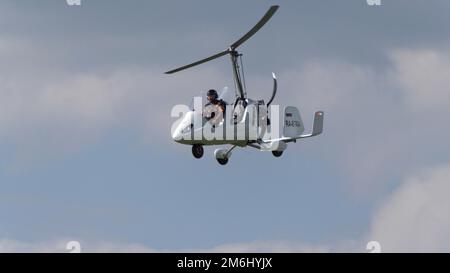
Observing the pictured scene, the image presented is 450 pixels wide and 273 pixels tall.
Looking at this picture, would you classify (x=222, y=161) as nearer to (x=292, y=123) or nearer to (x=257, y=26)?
(x=292, y=123)

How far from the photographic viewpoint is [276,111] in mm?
84750

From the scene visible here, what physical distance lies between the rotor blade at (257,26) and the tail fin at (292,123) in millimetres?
6713

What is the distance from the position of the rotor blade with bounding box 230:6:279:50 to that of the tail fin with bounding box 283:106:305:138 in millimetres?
6713

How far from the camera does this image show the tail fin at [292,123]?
8581 cm

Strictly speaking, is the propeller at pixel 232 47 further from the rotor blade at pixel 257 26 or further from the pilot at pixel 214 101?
the pilot at pixel 214 101

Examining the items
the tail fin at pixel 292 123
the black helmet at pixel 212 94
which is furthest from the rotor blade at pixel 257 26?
the tail fin at pixel 292 123

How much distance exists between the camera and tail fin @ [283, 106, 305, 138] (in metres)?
85.8

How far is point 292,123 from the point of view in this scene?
86438 millimetres

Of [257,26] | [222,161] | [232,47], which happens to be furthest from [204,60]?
[222,161]

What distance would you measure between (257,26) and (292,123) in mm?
10148

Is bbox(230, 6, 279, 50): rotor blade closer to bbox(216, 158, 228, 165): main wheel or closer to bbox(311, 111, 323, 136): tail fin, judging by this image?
bbox(216, 158, 228, 165): main wheel
